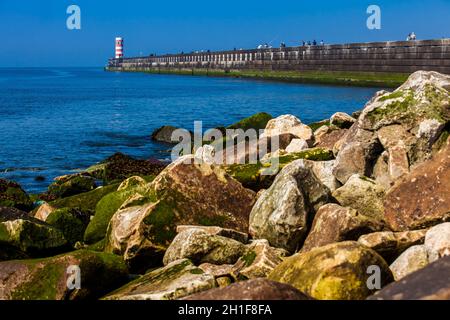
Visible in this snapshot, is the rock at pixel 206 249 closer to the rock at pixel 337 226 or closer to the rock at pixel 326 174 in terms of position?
the rock at pixel 337 226

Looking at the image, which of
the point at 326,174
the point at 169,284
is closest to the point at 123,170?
the point at 326,174

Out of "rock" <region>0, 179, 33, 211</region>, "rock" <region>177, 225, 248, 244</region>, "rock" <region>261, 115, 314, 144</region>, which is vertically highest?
"rock" <region>261, 115, 314, 144</region>

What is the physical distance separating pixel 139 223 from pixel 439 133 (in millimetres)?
4909

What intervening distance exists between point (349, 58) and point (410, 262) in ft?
244

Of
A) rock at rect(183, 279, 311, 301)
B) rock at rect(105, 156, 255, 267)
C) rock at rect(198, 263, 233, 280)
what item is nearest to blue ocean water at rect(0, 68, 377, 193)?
rock at rect(105, 156, 255, 267)

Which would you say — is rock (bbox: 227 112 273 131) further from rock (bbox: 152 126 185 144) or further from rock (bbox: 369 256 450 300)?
rock (bbox: 369 256 450 300)

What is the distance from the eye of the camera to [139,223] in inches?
329

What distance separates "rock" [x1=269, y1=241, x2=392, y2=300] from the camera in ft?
18.5

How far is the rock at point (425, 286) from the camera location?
14.6 feet

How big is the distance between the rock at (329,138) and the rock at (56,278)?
7.45 metres

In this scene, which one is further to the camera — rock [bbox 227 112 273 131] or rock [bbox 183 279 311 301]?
rock [bbox 227 112 273 131]

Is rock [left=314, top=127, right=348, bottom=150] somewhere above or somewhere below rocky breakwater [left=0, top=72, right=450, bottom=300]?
above

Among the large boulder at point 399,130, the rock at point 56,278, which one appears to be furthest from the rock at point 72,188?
the rock at point 56,278

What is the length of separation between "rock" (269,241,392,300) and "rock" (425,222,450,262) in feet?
2.18
